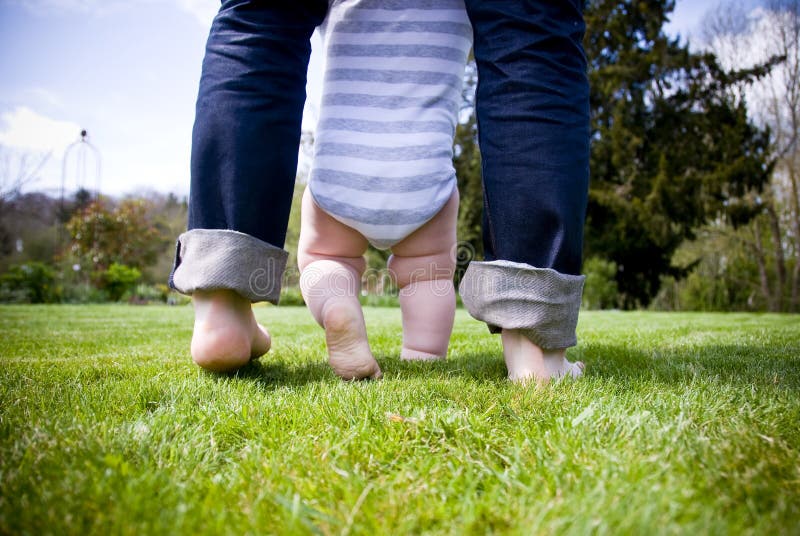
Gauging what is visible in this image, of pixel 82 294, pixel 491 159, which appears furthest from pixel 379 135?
pixel 82 294

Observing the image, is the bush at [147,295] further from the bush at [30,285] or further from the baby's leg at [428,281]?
the baby's leg at [428,281]

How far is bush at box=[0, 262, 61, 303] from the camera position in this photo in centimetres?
1045

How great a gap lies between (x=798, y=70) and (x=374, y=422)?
17955mm

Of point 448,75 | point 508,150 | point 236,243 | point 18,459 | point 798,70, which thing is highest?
point 798,70

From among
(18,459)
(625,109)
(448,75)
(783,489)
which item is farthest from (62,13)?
(625,109)

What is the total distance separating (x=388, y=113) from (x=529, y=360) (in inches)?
30.6

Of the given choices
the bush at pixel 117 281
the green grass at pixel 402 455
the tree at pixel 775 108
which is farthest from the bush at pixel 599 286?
the bush at pixel 117 281

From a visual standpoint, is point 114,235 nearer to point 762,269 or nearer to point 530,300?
point 530,300

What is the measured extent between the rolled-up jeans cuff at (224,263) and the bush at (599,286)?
11.4 meters

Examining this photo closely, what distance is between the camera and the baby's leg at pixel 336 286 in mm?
1234

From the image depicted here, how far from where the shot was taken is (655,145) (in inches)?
538

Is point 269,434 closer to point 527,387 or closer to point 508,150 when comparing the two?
point 527,387

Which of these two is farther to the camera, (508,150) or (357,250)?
(357,250)

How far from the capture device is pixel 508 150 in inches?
44.3
